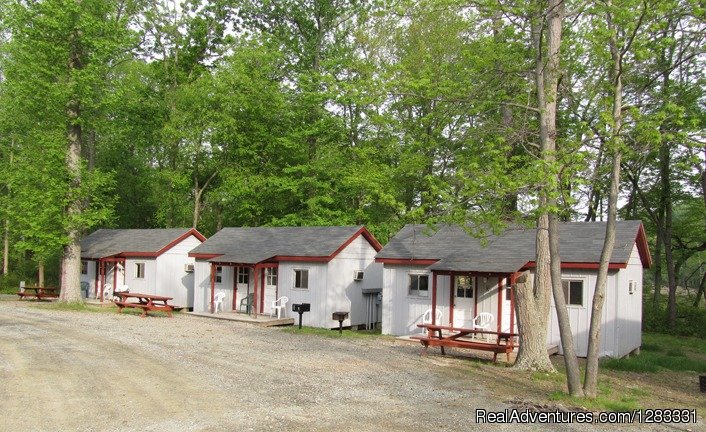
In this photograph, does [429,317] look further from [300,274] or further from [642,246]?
[642,246]

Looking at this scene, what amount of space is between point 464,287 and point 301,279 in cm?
624

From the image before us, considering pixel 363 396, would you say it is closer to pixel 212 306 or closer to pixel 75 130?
pixel 212 306

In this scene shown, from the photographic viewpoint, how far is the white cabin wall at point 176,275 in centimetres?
2684

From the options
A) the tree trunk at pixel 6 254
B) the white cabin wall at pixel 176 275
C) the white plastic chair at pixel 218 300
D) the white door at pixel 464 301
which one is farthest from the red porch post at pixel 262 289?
the tree trunk at pixel 6 254

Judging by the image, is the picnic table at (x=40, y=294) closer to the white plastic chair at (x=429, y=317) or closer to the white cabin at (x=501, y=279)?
the white cabin at (x=501, y=279)

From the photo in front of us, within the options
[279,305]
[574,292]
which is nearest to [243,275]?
[279,305]

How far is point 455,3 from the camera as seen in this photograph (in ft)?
34.8

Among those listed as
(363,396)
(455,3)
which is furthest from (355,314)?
(455,3)

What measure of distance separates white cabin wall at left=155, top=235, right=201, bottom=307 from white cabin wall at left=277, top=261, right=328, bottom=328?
301 inches

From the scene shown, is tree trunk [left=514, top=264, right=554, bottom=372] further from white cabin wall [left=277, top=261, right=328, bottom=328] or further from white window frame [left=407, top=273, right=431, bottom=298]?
white cabin wall [left=277, top=261, right=328, bottom=328]

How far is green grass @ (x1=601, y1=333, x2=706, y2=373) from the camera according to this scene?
14797mm

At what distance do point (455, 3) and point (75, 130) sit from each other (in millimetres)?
20436

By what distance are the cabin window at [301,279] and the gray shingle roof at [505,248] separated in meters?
3.21

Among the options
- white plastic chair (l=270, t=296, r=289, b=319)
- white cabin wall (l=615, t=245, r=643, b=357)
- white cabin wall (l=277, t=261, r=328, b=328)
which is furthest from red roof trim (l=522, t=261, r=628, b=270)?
white plastic chair (l=270, t=296, r=289, b=319)
